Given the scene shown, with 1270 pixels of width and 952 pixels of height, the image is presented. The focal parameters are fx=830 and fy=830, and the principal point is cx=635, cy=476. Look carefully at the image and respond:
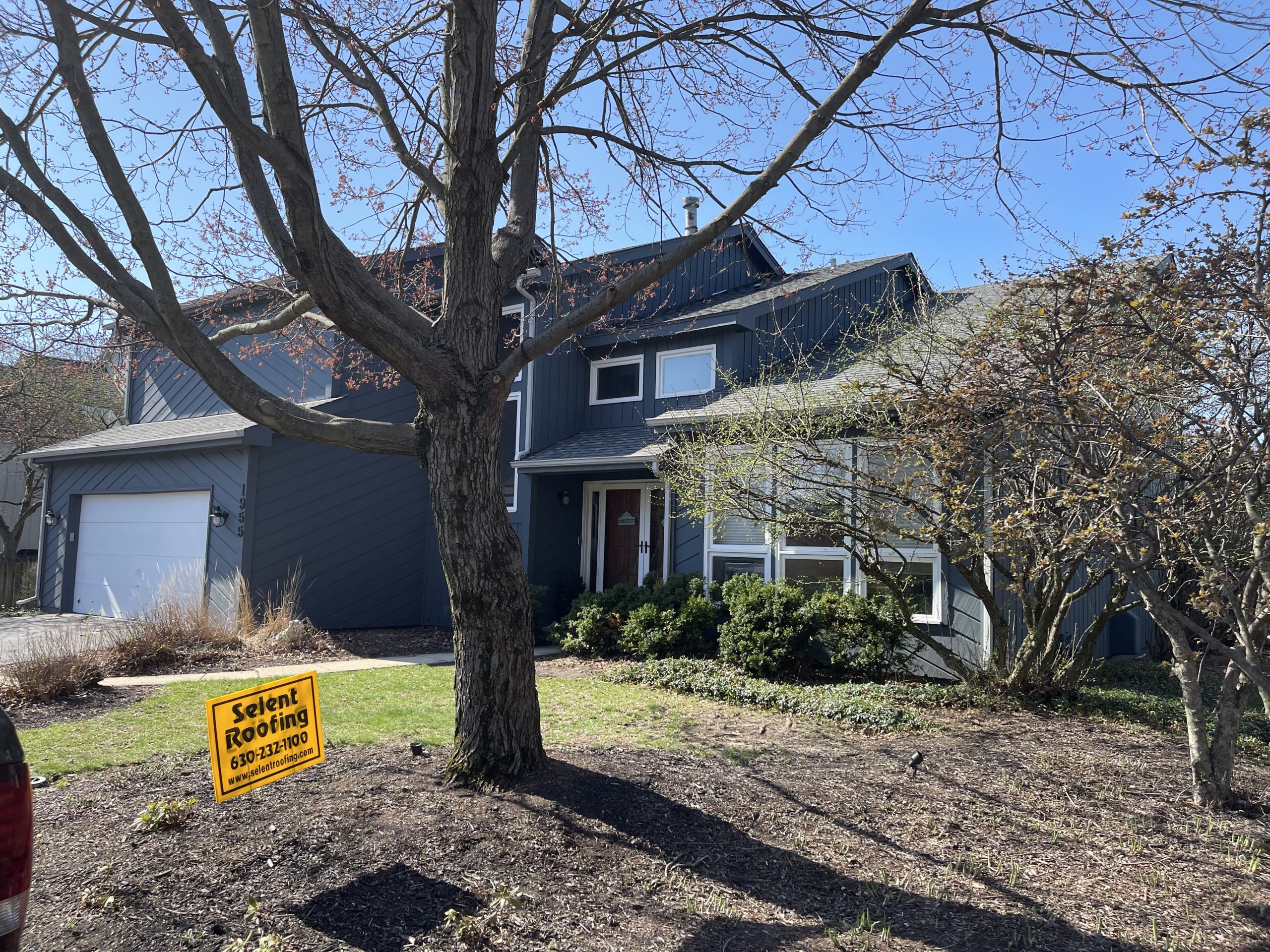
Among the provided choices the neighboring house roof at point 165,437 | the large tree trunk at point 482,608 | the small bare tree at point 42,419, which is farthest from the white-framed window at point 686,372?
the small bare tree at point 42,419

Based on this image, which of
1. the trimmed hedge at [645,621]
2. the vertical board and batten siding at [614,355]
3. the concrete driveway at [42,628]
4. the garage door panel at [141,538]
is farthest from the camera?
the vertical board and batten siding at [614,355]

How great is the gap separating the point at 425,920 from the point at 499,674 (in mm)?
1451

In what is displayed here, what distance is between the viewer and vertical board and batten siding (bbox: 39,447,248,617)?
12.1 metres

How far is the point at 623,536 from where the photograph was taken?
1382 cm

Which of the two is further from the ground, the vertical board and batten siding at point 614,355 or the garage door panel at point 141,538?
the vertical board and batten siding at point 614,355

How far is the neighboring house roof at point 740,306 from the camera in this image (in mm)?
12078

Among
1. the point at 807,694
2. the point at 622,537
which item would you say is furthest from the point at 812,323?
the point at 807,694

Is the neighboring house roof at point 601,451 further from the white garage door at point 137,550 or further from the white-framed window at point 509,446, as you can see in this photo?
the white garage door at point 137,550

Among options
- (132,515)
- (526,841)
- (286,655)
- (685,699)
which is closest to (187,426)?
(132,515)

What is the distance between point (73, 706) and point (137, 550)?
767cm

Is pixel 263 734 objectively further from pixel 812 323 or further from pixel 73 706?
pixel 812 323

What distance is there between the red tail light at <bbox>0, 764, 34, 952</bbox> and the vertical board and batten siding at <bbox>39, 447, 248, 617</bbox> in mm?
10454

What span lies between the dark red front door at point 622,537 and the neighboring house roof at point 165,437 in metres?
5.40

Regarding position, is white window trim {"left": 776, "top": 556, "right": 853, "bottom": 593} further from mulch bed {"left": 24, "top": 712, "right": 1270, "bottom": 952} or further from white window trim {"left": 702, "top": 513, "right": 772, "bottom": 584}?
mulch bed {"left": 24, "top": 712, "right": 1270, "bottom": 952}
